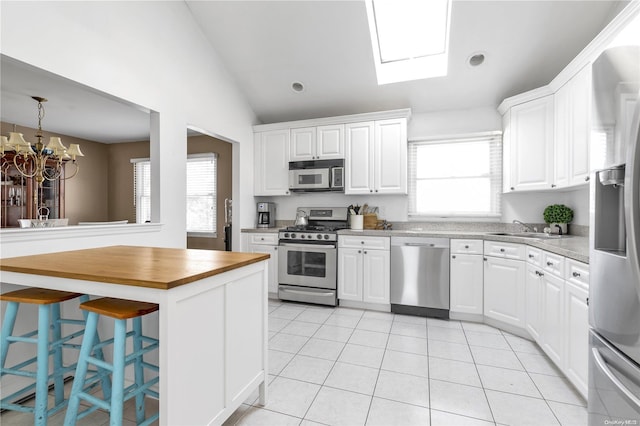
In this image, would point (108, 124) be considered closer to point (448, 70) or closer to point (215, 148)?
point (215, 148)

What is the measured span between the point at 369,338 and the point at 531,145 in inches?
99.2

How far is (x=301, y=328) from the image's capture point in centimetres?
304

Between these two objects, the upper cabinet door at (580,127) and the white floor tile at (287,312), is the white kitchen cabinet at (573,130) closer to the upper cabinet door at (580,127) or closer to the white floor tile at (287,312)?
the upper cabinet door at (580,127)

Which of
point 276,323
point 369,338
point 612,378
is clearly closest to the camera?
point 612,378

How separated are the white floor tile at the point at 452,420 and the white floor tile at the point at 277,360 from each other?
3.53 feet

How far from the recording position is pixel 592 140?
1312 mm

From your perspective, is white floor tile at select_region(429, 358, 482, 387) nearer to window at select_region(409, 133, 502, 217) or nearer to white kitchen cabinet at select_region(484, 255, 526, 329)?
white kitchen cabinet at select_region(484, 255, 526, 329)

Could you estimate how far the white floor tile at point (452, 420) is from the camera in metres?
1.67

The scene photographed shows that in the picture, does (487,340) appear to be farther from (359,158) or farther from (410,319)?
(359,158)

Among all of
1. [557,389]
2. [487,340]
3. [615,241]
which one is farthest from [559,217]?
[615,241]

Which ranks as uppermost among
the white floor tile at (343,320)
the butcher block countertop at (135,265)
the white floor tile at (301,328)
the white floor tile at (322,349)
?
the butcher block countertop at (135,265)

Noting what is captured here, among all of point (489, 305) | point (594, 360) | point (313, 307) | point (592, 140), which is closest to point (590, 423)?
point (594, 360)

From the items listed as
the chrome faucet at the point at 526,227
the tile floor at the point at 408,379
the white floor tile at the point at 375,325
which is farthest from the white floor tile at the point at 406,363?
the chrome faucet at the point at 526,227

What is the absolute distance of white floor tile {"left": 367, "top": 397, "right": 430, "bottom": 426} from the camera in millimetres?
1678
